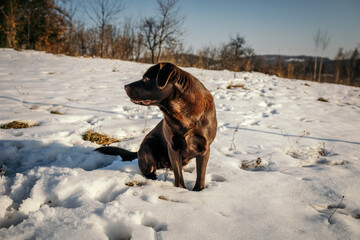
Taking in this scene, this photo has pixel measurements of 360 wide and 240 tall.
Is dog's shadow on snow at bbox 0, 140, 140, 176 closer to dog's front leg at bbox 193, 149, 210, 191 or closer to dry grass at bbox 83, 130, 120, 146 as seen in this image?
dry grass at bbox 83, 130, 120, 146

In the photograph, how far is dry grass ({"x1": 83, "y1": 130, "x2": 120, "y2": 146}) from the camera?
3047 millimetres

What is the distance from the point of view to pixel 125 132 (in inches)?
135

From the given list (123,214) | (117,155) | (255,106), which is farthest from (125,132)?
(255,106)

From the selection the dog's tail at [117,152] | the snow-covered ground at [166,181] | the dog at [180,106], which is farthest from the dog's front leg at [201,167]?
the dog's tail at [117,152]

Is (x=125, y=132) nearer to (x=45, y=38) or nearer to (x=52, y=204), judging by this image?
(x=52, y=204)

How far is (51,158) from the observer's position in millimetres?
2381

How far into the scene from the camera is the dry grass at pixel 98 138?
10.00 feet

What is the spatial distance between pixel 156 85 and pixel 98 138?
1.98 metres

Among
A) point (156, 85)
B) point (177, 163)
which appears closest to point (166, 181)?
point (177, 163)

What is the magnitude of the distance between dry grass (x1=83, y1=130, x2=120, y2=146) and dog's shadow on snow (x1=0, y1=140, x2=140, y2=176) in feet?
1.28

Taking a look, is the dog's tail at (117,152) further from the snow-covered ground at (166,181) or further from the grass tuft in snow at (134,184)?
the grass tuft in snow at (134,184)

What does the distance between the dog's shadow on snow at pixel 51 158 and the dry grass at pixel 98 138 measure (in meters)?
0.39

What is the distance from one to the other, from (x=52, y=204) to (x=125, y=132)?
195cm

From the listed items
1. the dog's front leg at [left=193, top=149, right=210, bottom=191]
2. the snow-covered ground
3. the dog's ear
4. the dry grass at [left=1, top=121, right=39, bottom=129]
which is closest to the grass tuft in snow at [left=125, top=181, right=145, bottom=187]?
the snow-covered ground
